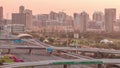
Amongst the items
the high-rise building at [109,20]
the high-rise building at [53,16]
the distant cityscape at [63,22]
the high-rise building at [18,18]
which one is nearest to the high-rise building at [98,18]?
the distant cityscape at [63,22]

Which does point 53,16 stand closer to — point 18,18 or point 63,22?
point 63,22

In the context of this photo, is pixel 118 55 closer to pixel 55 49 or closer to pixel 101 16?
pixel 55 49

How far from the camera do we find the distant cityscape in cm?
12756

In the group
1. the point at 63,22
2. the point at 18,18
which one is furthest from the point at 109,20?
the point at 18,18

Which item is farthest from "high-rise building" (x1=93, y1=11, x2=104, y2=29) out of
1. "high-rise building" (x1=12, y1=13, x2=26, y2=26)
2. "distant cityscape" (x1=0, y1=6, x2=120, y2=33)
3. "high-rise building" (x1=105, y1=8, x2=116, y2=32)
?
"high-rise building" (x1=12, y1=13, x2=26, y2=26)

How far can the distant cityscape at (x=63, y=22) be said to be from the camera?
128 meters

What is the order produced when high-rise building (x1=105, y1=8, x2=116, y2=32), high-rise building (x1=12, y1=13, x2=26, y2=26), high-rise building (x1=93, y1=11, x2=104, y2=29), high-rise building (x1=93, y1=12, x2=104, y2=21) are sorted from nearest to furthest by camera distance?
high-rise building (x1=105, y1=8, x2=116, y2=32)
high-rise building (x1=93, y1=11, x2=104, y2=29)
high-rise building (x1=12, y1=13, x2=26, y2=26)
high-rise building (x1=93, y1=12, x2=104, y2=21)

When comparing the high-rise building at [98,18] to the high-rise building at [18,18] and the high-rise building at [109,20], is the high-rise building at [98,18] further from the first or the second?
the high-rise building at [18,18]

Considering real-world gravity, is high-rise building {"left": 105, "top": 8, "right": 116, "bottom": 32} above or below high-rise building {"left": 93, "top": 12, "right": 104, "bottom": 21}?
below

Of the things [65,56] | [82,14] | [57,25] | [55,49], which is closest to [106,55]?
[65,56]

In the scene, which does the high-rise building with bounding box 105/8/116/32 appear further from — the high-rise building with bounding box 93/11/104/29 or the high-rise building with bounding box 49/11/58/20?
the high-rise building with bounding box 49/11/58/20

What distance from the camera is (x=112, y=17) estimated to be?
12556cm

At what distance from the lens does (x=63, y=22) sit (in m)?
160

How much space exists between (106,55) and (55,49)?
25.5ft
